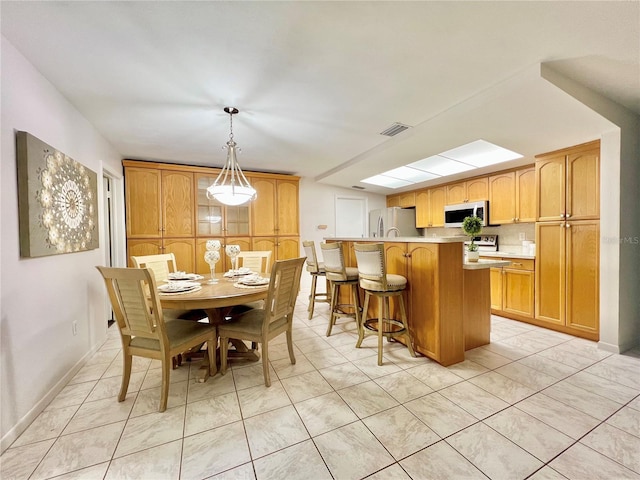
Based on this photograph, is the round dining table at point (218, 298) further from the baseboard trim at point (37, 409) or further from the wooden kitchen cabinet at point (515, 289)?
the wooden kitchen cabinet at point (515, 289)

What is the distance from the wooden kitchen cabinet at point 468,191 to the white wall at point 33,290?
488 cm

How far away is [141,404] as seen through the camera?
68.8 inches

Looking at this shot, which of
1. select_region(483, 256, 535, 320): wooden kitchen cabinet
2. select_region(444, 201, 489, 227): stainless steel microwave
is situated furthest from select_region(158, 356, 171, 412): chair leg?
select_region(444, 201, 489, 227): stainless steel microwave

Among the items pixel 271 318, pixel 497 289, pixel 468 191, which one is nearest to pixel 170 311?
pixel 271 318

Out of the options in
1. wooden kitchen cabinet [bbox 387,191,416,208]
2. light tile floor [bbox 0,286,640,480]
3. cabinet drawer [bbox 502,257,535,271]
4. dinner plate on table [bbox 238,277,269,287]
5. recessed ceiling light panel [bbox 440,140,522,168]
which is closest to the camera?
light tile floor [bbox 0,286,640,480]

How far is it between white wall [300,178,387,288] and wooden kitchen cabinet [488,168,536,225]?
8.56 ft

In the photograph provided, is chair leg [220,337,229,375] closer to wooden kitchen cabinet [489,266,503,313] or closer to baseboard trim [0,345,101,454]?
baseboard trim [0,345,101,454]

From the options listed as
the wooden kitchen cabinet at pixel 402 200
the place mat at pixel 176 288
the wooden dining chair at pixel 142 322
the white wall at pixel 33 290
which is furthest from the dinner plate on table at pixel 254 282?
the wooden kitchen cabinet at pixel 402 200

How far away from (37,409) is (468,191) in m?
5.20

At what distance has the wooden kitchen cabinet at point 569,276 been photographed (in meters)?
2.66

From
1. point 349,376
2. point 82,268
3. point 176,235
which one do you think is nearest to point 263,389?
point 349,376

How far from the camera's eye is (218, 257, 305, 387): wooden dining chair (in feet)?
6.37

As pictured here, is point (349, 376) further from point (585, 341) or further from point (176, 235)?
point (176, 235)

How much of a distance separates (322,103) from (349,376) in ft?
7.62
